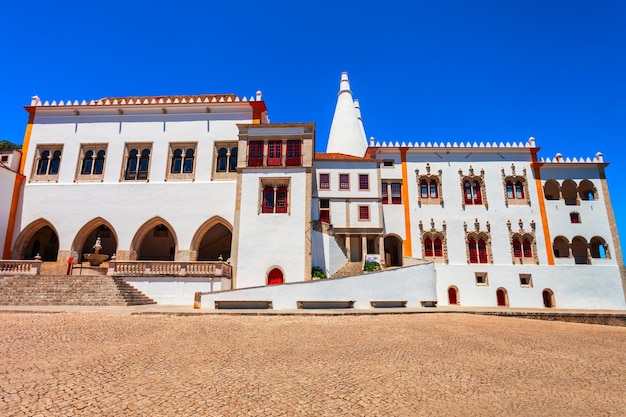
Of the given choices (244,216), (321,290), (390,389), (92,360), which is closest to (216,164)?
(244,216)

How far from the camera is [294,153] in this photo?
2341cm

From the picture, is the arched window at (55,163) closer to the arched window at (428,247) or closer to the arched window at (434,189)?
the arched window at (428,247)

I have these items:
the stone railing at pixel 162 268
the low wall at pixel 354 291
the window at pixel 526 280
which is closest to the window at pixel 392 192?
the low wall at pixel 354 291

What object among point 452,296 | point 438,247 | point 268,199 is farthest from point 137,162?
point 452,296

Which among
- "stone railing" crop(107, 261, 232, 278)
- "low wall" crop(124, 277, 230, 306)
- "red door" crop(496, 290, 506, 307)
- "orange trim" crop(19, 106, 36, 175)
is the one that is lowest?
"red door" crop(496, 290, 506, 307)

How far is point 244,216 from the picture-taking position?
21984 mm

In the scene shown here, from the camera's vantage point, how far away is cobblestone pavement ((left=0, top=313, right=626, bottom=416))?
173 inches

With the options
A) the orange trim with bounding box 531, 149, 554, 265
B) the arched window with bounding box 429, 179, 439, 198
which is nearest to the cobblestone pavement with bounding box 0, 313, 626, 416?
the orange trim with bounding box 531, 149, 554, 265

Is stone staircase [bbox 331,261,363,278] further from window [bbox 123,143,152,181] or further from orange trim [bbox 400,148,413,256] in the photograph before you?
window [bbox 123,143,152,181]

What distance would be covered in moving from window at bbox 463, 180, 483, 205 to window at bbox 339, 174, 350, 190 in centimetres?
929

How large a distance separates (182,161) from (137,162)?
10.5 feet

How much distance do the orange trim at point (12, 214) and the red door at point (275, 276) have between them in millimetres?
17779

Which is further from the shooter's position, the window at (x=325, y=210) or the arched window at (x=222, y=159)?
the window at (x=325, y=210)

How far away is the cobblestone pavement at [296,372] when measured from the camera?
173 inches
